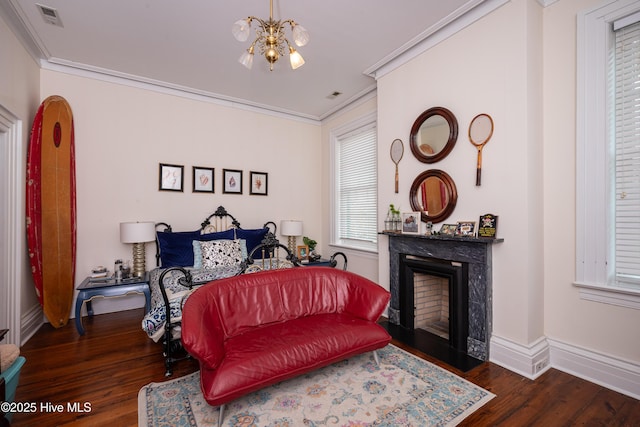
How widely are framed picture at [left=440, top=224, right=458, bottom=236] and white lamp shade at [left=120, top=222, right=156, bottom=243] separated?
134 inches

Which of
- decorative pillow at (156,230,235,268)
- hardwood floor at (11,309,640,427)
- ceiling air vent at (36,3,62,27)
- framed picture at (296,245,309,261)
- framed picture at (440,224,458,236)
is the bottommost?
hardwood floor at (11,309,640,427)

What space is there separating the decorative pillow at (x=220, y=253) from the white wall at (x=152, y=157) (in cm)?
72

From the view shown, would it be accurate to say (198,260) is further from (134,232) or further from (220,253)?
(134,232)

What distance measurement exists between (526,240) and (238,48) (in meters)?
3.38

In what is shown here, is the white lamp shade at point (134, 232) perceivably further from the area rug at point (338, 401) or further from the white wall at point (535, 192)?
the white wall at point (535, 192)

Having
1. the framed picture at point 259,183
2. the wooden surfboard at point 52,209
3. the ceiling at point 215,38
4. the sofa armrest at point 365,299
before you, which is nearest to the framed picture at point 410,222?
the sofa armrest at point 365,299

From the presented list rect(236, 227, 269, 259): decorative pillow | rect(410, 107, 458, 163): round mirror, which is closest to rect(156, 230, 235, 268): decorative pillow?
rect(236, 227, 269, 259): decorative pillow

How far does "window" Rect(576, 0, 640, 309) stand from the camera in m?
2.10

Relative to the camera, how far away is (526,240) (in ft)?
7.72

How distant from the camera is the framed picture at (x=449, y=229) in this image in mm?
2823

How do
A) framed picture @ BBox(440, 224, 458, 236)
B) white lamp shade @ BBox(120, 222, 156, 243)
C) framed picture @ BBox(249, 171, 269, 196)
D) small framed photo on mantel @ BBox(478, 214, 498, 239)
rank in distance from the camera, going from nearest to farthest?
small framed photo on mantel @ BBox(478, 214, 498, 239), framed picture @ BBox(440, 224, 458, 236), white lamp shade @ BBox(120, 222, 156, 243), framed picture @ BBox(249, 171, 269, 196)

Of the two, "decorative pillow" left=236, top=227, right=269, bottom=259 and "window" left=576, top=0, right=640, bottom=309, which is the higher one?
"window" left=576, top=0, right=640, bottom=309

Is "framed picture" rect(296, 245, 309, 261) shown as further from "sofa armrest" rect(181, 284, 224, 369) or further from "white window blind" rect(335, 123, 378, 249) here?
"sofa armrest" rect(181, 284, 224, 369)

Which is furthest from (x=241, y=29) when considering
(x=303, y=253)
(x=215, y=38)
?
(x=303, y=253)
